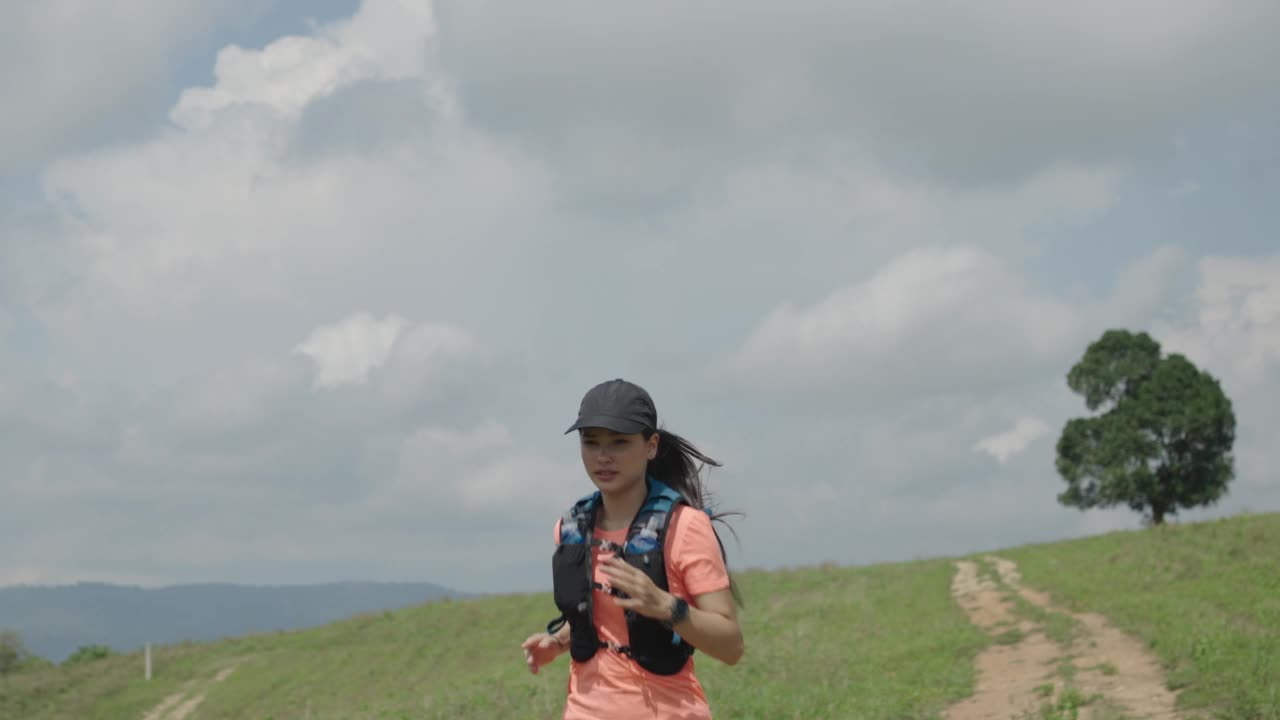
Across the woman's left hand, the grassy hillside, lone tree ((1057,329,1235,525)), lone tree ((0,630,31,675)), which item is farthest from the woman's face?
lone tree ((0,630,31,675))

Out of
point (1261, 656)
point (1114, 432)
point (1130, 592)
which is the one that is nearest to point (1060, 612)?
point (1130, 592)

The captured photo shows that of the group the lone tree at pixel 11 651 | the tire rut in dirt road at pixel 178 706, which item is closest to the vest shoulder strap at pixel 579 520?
the tire rut in dirt road at pixel 178 706

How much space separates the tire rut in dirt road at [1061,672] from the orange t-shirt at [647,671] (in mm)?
10756

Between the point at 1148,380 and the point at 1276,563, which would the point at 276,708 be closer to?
the point at 1276,563

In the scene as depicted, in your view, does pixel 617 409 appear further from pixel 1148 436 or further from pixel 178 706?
pixel 1148 436

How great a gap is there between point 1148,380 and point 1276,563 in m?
29.6

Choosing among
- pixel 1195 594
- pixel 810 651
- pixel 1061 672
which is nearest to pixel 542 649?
pixel 1061 672

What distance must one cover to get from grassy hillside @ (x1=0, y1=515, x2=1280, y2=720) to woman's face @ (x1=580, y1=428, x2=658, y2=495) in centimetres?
1063

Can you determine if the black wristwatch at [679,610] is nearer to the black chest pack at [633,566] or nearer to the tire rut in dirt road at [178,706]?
the black chest pack at [633,566]

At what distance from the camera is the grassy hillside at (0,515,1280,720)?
16.0 meters

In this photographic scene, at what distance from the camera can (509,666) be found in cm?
2833

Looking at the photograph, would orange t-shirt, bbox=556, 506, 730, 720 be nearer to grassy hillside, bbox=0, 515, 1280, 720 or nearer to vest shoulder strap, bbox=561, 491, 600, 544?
vest shoulder strap, bbox=561, 491, 600, 544

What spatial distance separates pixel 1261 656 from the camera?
47.1 feet

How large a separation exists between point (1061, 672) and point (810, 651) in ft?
22.1
